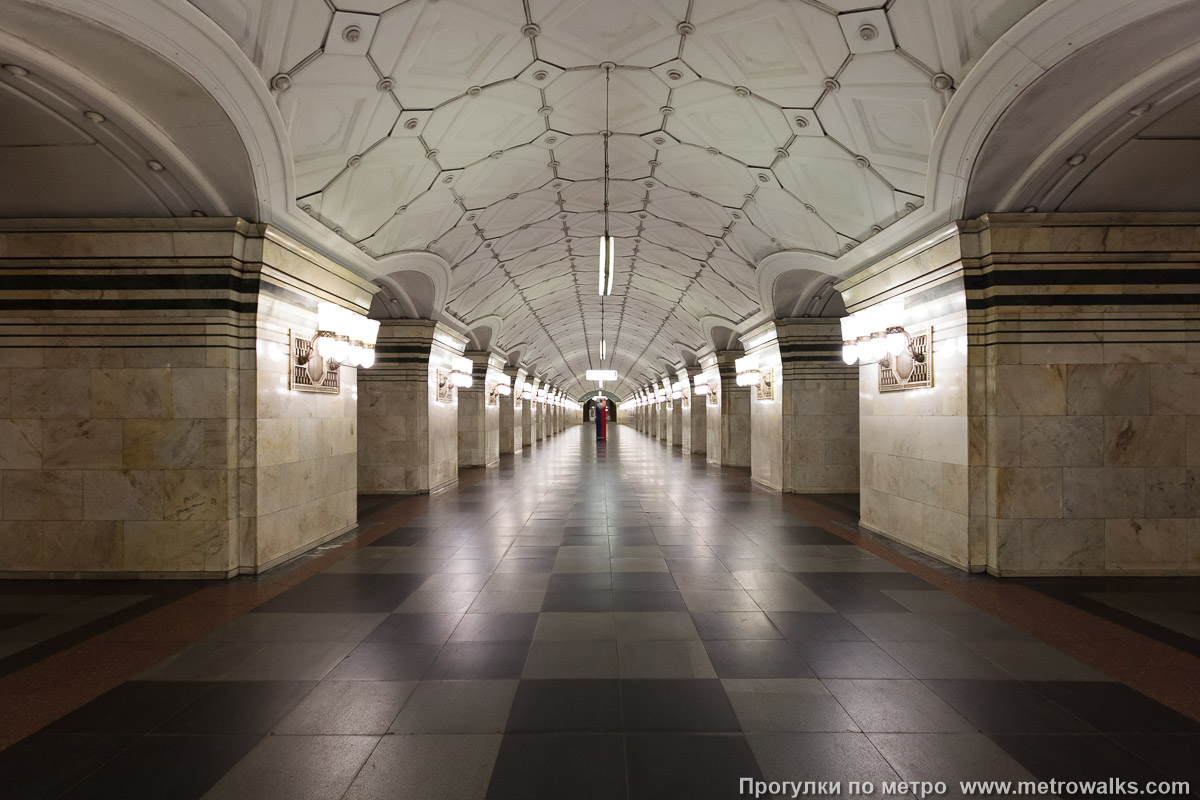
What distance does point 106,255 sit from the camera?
5535mm

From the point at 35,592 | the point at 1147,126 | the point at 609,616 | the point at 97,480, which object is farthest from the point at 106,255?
the point at 1147,126

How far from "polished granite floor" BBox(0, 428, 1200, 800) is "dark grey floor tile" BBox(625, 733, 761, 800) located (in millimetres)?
12

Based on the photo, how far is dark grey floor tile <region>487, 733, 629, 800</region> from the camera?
7.97 ft

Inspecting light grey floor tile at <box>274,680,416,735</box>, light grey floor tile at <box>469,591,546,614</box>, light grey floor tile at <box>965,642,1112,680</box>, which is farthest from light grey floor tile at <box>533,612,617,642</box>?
light grey floor tile at <box>965,642,1112,680</box>

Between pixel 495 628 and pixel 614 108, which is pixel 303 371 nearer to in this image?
pixel 495 628

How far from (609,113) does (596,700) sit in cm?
634

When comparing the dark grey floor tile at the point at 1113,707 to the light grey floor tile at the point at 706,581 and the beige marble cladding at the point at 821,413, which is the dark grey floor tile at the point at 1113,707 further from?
the beige marble cladding at the point at 821,413

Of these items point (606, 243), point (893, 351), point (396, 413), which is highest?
point (606, 243)

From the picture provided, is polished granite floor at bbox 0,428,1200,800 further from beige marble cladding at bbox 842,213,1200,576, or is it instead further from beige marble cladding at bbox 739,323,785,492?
beige marble cladding at bbox 739,323,785,492

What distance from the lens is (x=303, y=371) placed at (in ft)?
21.4

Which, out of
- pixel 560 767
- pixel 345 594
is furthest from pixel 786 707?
pixel 345 594

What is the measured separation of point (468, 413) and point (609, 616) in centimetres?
1314

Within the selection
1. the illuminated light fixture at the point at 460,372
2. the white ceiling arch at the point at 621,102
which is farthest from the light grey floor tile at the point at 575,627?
the illuminated light fixture at the point at 460,372

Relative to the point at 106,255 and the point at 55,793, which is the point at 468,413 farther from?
the point at 55,793
